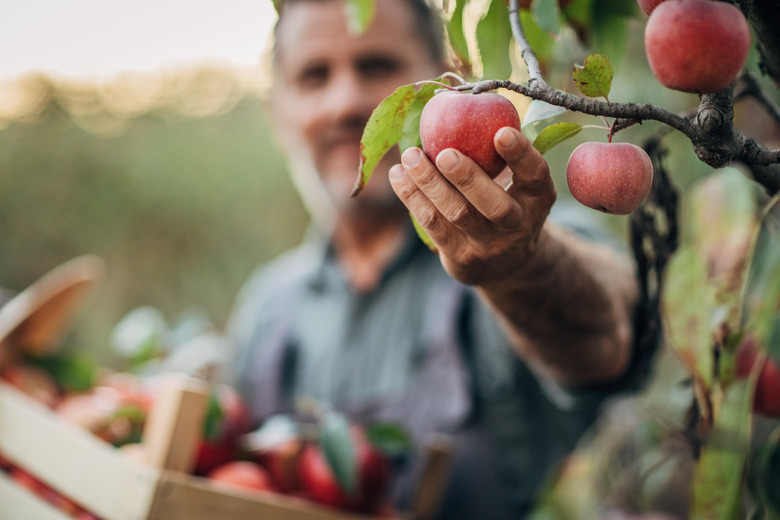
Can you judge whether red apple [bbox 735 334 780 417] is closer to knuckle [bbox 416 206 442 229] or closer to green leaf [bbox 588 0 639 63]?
green leaf [bbox 588 0 639 63]

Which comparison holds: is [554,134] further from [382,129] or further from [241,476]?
[241,476]

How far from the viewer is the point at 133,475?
1.86 ft

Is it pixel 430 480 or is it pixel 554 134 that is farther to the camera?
pixel 430 480

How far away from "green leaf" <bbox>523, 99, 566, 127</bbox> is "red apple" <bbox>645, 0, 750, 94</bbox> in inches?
2.1

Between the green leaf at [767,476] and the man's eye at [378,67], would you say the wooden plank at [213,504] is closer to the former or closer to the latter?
the green leaf at [767,476]

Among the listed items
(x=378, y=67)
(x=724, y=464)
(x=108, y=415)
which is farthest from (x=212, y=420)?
(x=378, y=67)

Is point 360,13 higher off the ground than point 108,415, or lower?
higher

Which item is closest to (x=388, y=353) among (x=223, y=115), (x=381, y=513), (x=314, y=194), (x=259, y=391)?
(x=259, y=391)

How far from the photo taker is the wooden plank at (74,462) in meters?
0.56

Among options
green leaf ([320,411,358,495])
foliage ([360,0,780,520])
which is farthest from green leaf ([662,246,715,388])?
green leaf ([320,411,358,495])

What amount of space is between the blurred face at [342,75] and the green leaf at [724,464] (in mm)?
810

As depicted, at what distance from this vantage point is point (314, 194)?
1522mm

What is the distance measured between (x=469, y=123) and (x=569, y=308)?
31 cm

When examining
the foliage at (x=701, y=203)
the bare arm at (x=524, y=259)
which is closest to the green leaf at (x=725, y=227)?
the foliage at (x=701, y=203)
